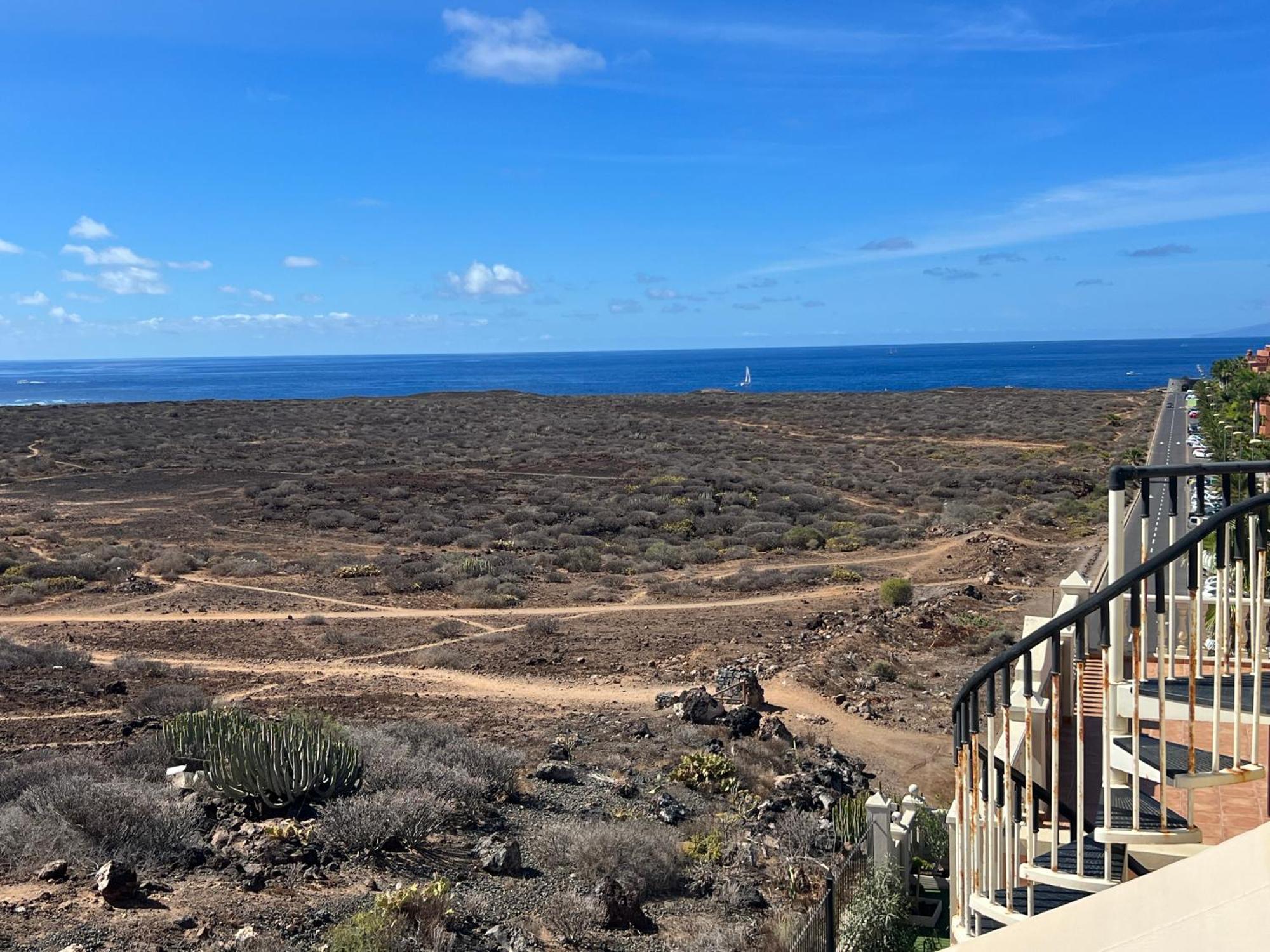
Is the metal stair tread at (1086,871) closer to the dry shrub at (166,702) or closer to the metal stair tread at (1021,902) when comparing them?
the metal stair tread at (1021,902)

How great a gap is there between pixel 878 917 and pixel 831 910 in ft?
2.56

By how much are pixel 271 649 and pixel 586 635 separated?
17.0ft

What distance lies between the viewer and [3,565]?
22.3 m

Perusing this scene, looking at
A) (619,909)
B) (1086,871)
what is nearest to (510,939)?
(619,909)

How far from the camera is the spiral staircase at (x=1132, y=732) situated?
407 cm

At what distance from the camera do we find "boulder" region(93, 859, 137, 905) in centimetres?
727

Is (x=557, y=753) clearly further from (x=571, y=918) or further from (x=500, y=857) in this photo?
(x=571, y=918)

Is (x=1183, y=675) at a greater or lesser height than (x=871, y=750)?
greater

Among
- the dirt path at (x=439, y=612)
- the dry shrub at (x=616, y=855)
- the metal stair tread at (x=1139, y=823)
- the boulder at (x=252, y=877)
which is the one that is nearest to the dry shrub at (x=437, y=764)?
the dry shrub at (x=616, y=855)

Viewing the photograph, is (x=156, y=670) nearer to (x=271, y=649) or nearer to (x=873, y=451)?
(x=271, y=649)

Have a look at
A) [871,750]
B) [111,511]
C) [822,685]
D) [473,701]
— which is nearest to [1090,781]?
[871,750]

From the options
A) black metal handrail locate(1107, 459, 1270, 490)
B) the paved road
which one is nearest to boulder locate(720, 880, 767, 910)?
the paved road

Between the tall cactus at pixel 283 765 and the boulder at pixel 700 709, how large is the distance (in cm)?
451

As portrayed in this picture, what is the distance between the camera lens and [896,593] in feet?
65.4
